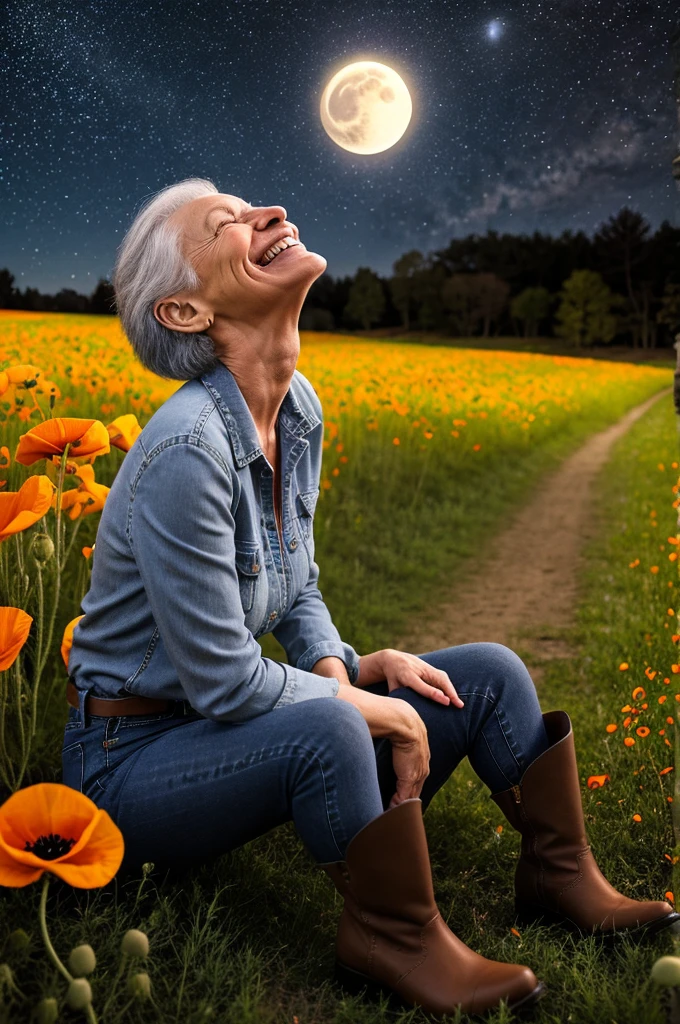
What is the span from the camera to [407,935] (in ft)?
4.08

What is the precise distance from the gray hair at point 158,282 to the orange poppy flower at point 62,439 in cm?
17

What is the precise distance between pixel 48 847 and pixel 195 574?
40 cm

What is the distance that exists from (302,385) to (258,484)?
28 cm

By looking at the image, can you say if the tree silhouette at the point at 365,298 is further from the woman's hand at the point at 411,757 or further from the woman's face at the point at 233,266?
the woman's hand at the point at 411,757

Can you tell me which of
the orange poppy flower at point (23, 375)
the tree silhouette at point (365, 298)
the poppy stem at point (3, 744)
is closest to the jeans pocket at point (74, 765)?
the poppy stem at point (3, 744)

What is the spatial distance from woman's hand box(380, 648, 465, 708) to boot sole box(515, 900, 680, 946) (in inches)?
15.6

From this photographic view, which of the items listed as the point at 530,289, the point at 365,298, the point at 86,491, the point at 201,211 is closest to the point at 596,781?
the point at 86,491

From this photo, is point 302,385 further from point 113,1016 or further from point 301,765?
point 113,1016

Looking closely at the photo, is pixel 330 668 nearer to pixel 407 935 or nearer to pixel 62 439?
pixel 407 935

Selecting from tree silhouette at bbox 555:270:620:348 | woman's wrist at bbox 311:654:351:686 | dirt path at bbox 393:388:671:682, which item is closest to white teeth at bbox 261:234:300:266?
woman's wrist at bbox 311:654:351:686

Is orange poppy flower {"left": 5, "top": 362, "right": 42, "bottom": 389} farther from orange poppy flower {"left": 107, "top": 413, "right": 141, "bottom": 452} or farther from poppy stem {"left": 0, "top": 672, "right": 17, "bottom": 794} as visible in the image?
poppy stem {"left": 0, "top": 672, "right": 17, "bottom": 794}

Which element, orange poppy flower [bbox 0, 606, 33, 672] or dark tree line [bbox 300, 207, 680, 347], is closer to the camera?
orange poppy flower [bbox 0, 606, 33, 672]

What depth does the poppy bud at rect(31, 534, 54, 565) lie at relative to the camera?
148cm

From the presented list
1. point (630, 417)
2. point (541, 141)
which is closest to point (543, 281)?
point (541, 141)
